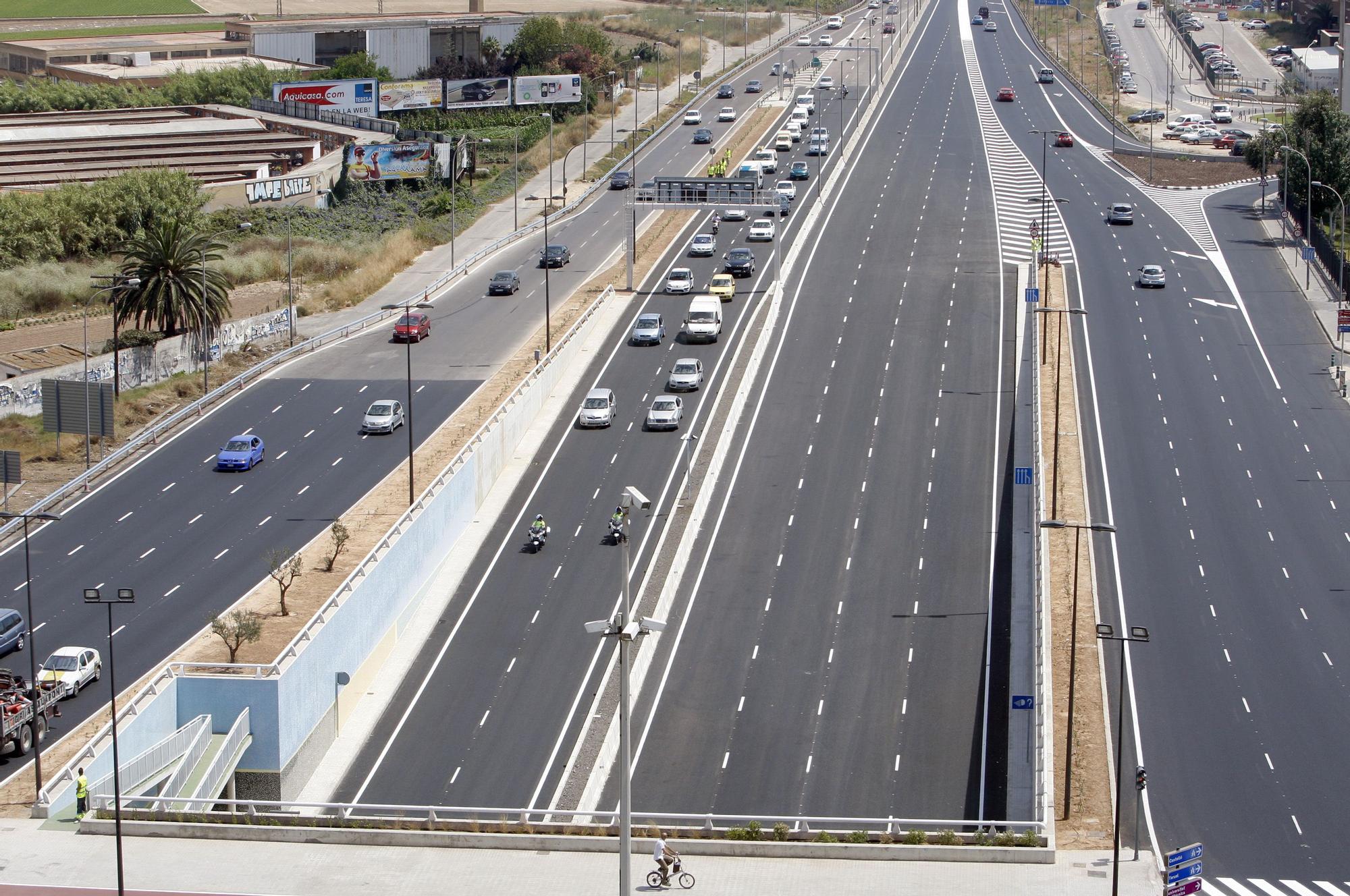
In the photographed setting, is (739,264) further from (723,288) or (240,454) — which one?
(240,454)

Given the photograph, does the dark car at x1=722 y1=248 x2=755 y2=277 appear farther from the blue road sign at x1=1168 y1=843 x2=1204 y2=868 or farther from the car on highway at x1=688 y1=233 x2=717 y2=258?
the blue road sign at x1=1168 y1=843 x2=1204 y2=868

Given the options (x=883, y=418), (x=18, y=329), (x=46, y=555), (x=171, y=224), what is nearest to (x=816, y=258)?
(x=883, y=418)

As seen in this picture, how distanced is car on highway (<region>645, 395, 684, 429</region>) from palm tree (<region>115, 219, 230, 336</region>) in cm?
2433

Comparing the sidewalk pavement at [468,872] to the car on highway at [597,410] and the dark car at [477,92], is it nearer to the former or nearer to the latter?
the car on highway at [597,410]

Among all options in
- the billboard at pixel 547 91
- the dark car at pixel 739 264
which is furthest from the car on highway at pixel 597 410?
the billboard at pixel 547 91

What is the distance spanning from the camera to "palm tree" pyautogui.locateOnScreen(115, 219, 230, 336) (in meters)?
83.1

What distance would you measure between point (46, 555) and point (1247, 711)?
38812 millimetres

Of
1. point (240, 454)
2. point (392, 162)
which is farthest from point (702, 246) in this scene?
point (240, 454)

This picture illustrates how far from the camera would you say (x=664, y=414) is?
71875mm

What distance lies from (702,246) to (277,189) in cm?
4020

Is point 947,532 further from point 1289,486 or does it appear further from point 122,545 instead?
point 122,545

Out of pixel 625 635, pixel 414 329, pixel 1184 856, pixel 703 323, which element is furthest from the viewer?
pixel 414 329

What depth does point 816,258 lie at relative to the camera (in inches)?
3816

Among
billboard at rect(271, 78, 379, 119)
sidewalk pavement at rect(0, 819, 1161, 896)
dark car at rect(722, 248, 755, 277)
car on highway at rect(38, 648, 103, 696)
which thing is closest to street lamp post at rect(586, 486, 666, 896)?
sidewalk pavement at rect(0, 819, 1161, 896)
